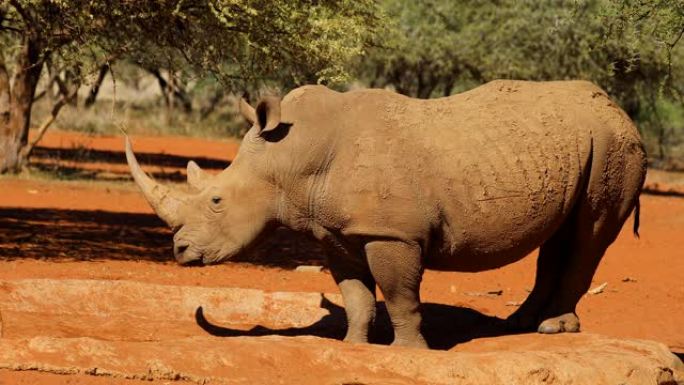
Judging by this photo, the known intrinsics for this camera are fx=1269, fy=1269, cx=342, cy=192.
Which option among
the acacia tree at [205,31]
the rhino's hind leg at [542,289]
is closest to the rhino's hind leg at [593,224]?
the rhino's hind leg at [542,289]

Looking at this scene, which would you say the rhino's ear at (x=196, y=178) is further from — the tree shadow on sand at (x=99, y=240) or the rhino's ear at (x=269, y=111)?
the tree shadow on sand at (x=99, y=240)

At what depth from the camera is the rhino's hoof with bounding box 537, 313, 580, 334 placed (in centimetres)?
923

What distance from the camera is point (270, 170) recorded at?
8523mm

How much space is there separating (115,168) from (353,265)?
61.0 ft

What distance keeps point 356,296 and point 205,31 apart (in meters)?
7.02

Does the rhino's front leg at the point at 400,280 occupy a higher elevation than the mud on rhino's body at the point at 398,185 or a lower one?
lower

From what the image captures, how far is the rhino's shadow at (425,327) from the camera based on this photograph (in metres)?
9.65

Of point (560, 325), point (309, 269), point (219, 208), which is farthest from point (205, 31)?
point (560, 325)

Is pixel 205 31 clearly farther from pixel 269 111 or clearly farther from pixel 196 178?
pixel 269 111

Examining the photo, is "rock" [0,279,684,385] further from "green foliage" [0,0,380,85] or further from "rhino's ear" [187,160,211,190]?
"green foliage" [0,0,380,85]

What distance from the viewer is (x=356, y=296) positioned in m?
8.98

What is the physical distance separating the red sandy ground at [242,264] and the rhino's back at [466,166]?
1.03 m

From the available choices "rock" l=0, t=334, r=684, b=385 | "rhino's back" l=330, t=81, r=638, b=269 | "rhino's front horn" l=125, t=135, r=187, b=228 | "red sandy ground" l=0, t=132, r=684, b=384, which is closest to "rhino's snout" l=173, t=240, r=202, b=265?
"rhino's front horn" l=125, t=135, r=187, b=228

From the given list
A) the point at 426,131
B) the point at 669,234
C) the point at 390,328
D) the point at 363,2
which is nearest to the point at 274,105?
the point at 426,131
